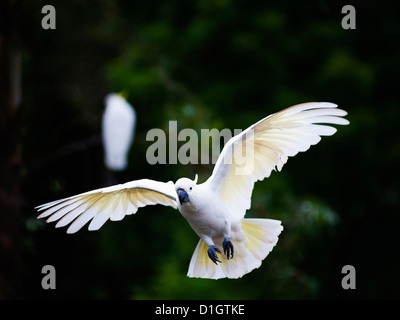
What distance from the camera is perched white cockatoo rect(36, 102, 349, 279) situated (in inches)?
148

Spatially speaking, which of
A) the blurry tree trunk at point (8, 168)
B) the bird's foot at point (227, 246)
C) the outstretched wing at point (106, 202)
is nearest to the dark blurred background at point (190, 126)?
the blurry tree trunk at point (8, 168)

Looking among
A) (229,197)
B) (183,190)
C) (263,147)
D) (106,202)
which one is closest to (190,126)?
(106,202)

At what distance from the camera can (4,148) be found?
226 inches

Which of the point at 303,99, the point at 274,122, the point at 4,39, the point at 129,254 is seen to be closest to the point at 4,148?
the point at 4,39

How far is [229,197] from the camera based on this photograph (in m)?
4.05

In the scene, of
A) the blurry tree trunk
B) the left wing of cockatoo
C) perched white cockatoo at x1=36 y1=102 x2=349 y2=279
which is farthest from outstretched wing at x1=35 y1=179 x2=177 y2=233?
the blurry tree trunk

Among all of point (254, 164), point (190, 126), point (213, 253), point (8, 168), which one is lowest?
point (213, 253)

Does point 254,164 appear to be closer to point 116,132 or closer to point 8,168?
point 8,168

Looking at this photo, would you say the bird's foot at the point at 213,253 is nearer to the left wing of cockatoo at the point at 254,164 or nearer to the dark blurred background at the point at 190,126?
the left wing of cockatoo at the point at 254,164

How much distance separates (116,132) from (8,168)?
108 cm

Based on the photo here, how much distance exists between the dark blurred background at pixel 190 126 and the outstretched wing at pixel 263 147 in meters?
1.77

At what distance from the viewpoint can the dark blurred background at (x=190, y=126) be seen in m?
6.23
